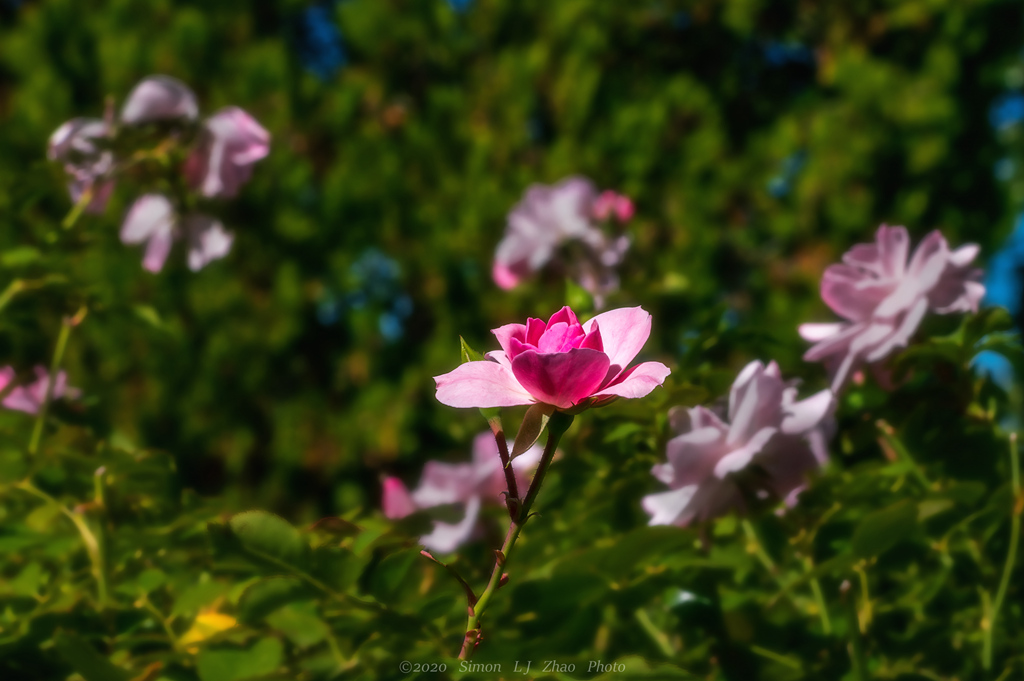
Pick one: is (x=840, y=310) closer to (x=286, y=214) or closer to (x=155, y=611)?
(x=155, y=611)

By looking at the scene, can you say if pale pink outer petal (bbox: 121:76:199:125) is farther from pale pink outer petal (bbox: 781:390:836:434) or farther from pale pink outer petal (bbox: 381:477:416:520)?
pale pink outer petal (bbox: 781:390:836:434)

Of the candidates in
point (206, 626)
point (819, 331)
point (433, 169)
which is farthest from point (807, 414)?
point (433, 169)

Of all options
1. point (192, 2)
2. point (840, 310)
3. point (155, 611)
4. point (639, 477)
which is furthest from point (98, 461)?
point (192, 2)

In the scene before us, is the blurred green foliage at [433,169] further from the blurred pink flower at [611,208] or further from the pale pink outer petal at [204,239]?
the pale pink outer petal at [204,239]

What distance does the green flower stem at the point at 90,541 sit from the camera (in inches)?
24.7

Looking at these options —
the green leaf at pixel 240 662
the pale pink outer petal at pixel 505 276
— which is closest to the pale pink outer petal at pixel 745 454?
the green leaf at pixel 240 662

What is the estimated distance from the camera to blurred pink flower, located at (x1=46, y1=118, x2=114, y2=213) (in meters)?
0.96

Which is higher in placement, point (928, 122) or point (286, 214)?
point (928, 122)

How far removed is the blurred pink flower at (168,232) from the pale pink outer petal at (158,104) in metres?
0.10

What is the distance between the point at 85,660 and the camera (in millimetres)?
445

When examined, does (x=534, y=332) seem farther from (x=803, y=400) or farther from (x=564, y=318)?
(x=803, y=400)

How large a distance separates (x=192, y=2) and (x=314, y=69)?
493mm

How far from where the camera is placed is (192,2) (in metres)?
3.21

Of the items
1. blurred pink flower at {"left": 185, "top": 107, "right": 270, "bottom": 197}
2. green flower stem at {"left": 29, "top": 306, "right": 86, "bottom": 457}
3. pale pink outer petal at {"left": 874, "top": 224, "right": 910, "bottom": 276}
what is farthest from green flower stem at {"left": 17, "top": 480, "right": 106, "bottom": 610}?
pale pink outer petal at {"left": 874, "top": 224, "right": 910, "bottom": 276}
